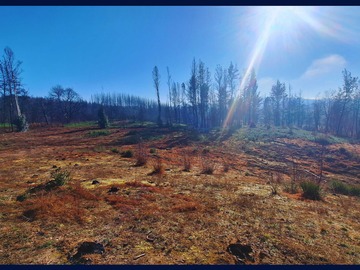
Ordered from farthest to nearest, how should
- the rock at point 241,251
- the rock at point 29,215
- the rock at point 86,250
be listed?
the rock at point 29,215
the rock at point 241,251
the rock at point 86,250

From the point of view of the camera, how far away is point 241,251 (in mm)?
3207

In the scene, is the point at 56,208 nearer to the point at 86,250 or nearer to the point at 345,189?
the point at 86,250

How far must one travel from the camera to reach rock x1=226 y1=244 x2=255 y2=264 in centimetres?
305

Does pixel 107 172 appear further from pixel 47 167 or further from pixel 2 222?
pixel 2 222

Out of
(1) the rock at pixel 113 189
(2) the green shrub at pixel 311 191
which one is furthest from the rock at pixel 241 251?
(2) the green shrub at pixel 311 191

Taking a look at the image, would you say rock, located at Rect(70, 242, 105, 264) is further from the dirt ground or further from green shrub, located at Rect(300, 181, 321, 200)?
green shrub, located at Rect(300, 181, 321, 200)

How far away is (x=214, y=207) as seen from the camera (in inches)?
203

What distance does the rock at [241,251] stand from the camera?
3.05 metres

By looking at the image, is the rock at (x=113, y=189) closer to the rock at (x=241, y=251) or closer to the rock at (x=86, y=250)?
the rock at (x=86, y=250)

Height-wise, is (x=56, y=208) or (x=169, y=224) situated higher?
(x=56, y=208)

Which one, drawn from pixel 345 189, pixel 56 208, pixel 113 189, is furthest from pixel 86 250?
pixel 345 189

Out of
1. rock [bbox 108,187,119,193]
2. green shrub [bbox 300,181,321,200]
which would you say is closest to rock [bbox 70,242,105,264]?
rock [bbox 108,187,119,193]
